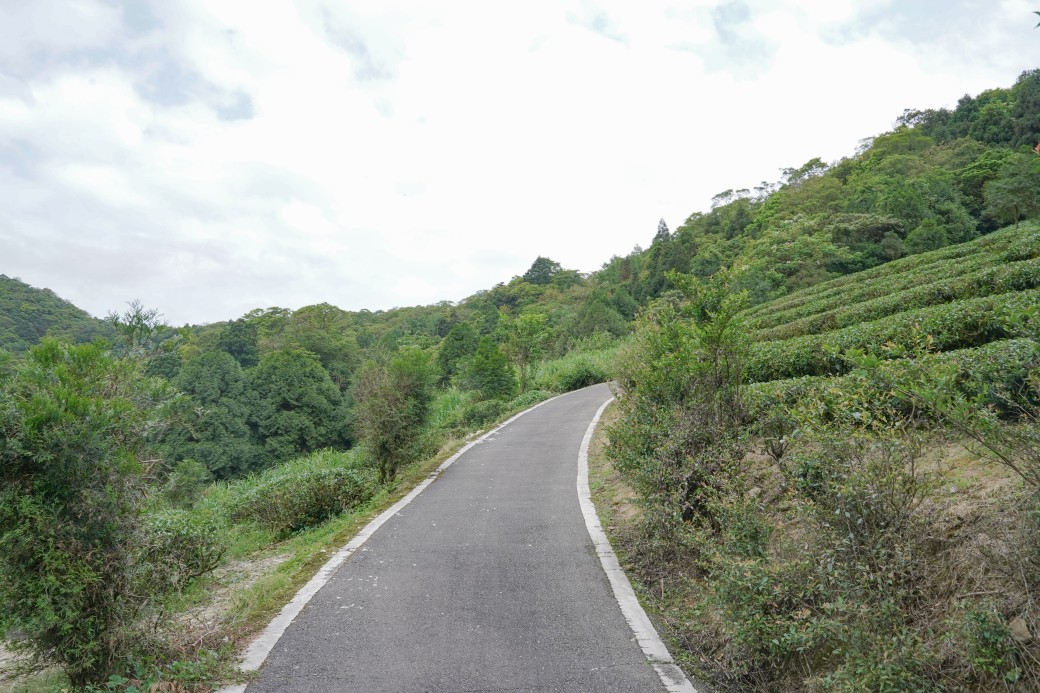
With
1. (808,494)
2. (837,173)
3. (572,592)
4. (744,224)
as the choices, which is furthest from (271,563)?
(837,173)

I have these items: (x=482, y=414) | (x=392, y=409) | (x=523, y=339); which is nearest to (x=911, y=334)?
(x=392, y=409)

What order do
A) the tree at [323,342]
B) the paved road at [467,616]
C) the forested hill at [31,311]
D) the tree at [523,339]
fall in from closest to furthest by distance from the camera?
1. the paved road at [467,616]
2. the tree at [523,339]
3. the forested hill at [31,311]
4. the tree at [323,342]

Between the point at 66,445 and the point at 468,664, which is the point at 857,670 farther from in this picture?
the point at 66,445

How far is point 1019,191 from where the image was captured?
113ft

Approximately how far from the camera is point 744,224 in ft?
240

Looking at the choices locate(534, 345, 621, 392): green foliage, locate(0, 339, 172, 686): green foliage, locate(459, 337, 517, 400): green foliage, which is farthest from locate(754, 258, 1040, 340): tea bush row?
locate(534, 345, 621, 392): green foliage

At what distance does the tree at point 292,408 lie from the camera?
115 feet

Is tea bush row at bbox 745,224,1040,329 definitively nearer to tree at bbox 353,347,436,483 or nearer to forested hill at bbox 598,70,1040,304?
tree at bbox 353,347,436,483

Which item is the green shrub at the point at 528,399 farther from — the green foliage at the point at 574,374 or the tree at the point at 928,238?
the tree at the point at 928,238

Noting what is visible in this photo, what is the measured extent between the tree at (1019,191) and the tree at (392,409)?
36935 millimetres

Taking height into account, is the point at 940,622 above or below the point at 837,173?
below

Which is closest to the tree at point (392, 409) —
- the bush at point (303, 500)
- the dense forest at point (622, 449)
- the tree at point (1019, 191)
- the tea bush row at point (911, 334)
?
the dense forest at point (622, 449)

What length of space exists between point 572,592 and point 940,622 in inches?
117

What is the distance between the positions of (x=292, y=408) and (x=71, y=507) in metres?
35.0
